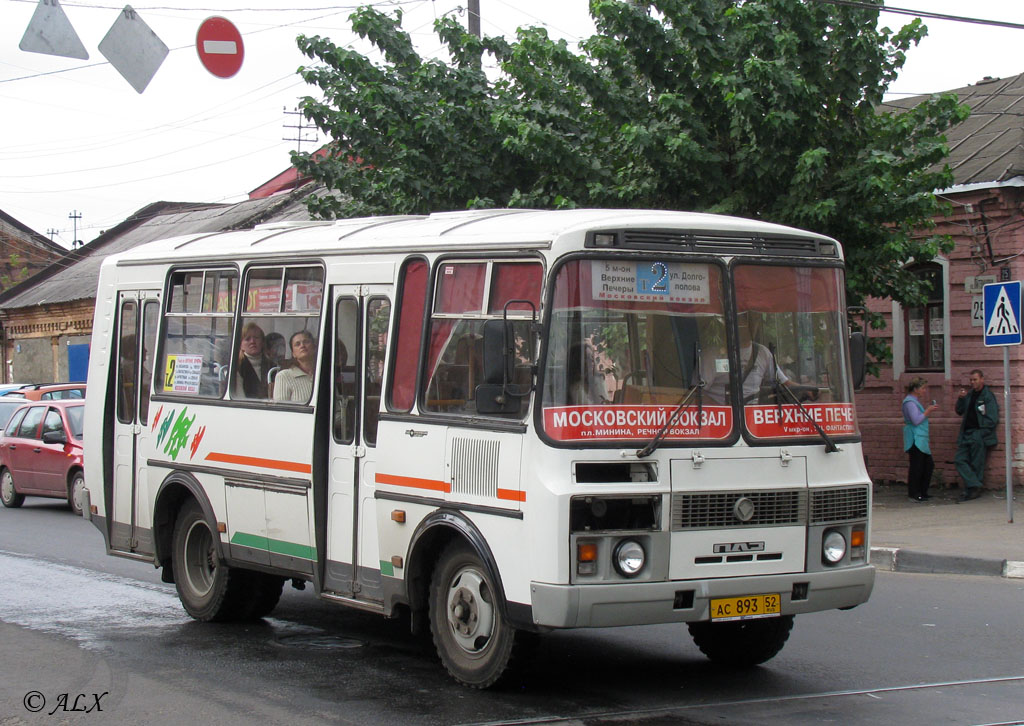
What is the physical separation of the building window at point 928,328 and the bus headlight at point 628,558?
43.5ft

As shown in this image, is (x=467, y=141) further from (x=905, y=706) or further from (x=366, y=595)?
(x=905, y=706)

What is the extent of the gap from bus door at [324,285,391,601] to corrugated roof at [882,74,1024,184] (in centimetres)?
1124

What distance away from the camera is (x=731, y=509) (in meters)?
7.07

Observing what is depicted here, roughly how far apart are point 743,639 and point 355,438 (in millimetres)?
2667

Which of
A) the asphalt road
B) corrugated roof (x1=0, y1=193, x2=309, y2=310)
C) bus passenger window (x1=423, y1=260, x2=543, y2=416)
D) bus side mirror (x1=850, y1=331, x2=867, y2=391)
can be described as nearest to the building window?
the asphalt road

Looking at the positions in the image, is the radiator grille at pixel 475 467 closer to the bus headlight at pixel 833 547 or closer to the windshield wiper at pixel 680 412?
the windshield wiper at pixel 680 412

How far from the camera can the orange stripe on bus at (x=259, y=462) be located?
28.5 ft

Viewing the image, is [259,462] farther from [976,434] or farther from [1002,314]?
[976,434]

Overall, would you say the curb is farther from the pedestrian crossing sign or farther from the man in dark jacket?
the man in dark jacket

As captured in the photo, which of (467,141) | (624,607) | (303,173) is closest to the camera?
(624,607)

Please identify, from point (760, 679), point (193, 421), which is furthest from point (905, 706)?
point (193, 421)

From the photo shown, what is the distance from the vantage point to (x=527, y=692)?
7.40 m

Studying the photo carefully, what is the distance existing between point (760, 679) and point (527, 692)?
4.71 ft

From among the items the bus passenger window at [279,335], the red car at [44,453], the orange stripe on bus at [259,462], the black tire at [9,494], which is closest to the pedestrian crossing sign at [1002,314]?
the bus passenger window at [279,335]
